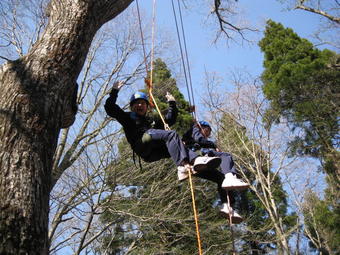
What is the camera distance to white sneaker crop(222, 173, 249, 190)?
3.71 metres

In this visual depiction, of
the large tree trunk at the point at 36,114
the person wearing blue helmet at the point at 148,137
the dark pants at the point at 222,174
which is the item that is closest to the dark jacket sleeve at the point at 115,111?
the person wearing blue helmet at the point at 148,137

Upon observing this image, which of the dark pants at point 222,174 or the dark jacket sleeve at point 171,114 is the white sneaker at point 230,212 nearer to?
the dark pants at point 222,174

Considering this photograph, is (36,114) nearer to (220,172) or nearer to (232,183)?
(232,183)

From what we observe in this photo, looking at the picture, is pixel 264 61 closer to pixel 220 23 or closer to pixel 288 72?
pixel 288 72

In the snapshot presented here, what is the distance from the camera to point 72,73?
8.76 feet

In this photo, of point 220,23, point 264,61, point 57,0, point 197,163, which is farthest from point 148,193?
point 264,61

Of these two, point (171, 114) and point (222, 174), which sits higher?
point (171, 114)

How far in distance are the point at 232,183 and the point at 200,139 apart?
1177 mm

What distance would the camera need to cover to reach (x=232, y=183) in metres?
3.76

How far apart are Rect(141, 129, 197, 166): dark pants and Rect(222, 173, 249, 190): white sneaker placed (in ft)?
1.36

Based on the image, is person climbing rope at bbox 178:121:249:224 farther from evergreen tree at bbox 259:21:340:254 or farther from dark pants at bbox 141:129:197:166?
evergreen tree at bbox 259:21:340:254

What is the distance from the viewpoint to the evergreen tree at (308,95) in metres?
12.8

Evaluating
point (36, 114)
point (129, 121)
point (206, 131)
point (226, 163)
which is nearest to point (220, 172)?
point (226, 163)

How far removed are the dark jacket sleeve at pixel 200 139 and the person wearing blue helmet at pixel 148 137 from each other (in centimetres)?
53
